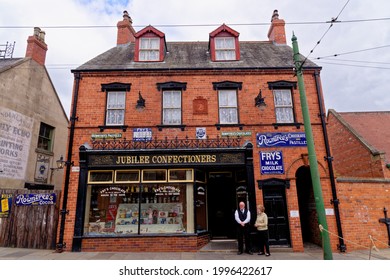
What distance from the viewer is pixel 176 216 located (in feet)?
32.3

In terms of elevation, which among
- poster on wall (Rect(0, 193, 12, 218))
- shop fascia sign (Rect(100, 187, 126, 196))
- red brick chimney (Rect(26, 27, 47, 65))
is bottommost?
poster on wall (Rect(0, 193, 12, 218))

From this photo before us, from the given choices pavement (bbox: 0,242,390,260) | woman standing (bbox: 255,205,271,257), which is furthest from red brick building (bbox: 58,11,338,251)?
woman standing (bbox: 255,205,271,257)

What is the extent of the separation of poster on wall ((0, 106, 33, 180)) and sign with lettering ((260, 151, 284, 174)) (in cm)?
1257

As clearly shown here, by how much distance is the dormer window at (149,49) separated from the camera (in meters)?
11.9

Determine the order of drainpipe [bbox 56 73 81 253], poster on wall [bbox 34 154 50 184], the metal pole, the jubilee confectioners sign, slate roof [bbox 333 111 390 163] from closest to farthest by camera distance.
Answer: the metal pole, drainpipe [bbox 56 73 81 253], the jubilee confectioners sign, slate roof [bbox 333 111 390 163], poster on wall [bbox 34 154 50 184]

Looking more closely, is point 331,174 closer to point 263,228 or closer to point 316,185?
point 263,228

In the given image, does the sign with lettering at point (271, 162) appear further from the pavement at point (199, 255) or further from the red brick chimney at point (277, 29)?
the red brick chimney at point (277, 29)

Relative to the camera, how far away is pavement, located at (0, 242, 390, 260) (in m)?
8.11

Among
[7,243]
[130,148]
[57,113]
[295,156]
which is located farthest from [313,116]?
[57,113]

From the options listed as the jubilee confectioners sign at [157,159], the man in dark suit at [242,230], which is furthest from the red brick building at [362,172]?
the jubilee confectioners sign at [157,159]

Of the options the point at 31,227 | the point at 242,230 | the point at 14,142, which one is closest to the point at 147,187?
the point at 242,230

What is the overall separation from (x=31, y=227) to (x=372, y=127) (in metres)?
18.8

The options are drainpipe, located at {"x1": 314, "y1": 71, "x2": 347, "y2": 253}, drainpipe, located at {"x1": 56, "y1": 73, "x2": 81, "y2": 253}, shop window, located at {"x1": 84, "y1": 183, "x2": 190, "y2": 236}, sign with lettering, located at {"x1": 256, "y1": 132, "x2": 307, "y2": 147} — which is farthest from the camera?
sign with lettering, located at {"x1": 256, "y1": 132, "x2": 307, "y2": 147}

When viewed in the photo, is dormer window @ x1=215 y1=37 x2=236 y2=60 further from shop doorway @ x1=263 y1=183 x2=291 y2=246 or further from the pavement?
the pavement
